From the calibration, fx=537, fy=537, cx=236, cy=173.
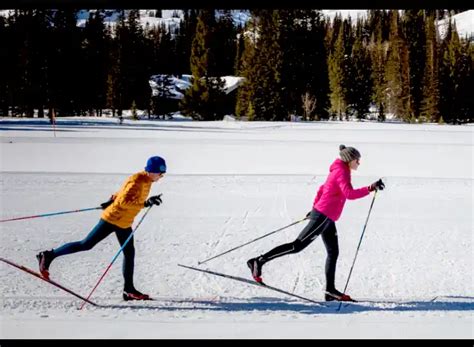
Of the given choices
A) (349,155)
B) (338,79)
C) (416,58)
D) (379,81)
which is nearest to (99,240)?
(349,155)

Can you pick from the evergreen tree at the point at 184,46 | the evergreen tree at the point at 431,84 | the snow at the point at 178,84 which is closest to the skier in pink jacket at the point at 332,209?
the snow at the point at 178,84

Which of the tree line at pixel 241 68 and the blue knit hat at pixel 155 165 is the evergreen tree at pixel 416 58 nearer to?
the tree line at pixel 241 68

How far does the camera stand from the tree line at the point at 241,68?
14.1m

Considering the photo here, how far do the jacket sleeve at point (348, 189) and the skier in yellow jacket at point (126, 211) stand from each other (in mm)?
1245

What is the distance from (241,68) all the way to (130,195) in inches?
805

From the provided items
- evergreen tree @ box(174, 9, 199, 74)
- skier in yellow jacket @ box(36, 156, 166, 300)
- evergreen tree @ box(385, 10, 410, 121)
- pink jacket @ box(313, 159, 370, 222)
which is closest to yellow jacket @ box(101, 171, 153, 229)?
skier in yellow jacket @ box(36, 156, 166, 300)

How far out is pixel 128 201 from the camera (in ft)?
12.2

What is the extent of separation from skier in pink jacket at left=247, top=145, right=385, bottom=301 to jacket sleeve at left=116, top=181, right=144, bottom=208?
Result: 105 centimetres

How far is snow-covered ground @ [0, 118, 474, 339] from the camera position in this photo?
3.48 m

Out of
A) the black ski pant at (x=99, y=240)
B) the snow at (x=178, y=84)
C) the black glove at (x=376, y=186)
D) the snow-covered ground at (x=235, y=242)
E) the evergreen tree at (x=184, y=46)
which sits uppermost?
the evergreen tree at (x=184, y=46)

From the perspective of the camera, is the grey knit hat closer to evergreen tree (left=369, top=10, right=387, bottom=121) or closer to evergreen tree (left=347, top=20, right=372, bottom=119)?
evergreen tree (left=369, top=10, right=387, bottom=121)

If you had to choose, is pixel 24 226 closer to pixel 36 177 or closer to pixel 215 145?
pixel 36 177
